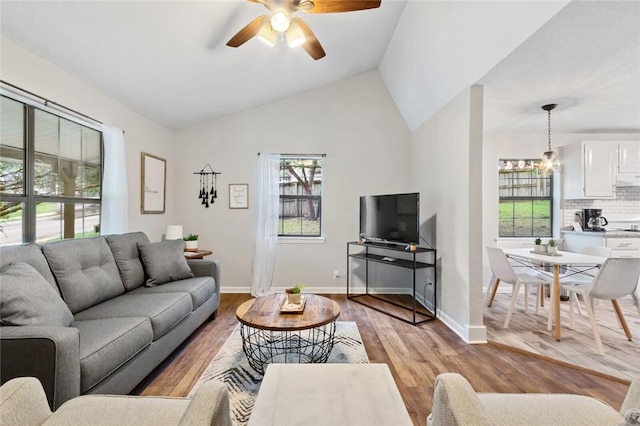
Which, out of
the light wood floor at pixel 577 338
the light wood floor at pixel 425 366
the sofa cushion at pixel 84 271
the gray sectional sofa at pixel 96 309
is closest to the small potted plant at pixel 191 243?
the gray sectional sofa at pixel 96 309

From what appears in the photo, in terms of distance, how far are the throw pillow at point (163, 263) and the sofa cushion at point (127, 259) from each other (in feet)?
0.19

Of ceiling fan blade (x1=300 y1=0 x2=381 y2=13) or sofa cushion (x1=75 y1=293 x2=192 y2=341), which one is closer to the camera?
ceiling fan blade (x1=300 y1=0 x2=381 y2=13)

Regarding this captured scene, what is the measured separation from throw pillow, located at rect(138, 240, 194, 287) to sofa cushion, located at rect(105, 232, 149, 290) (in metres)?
0.06

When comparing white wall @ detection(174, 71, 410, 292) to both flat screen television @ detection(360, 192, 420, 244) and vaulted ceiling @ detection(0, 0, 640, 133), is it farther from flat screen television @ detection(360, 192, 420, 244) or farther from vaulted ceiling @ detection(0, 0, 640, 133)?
flat screen television @ detection(360, 192, 420, 244)

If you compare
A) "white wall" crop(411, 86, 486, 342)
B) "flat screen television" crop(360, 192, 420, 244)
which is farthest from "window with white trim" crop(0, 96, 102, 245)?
"white wall" crop(411, 86, 486, 342)

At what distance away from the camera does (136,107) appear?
137 inches

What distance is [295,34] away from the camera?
2127mm

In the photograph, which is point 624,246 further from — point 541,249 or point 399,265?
point 399,265

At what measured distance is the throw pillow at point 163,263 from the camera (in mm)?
2918

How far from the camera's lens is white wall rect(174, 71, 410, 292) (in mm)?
4438

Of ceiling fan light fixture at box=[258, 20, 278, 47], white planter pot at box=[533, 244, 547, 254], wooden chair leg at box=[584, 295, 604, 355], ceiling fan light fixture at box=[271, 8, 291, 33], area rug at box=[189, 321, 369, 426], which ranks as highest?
ceiling fan light fixture at box=[258, 20, 278, 47]

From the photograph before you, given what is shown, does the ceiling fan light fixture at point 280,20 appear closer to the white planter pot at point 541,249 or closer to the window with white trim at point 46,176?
the window with white trim at point 46,176

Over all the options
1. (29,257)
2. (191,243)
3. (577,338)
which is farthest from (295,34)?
(577,338)

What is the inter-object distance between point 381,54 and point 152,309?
393 centimetres
